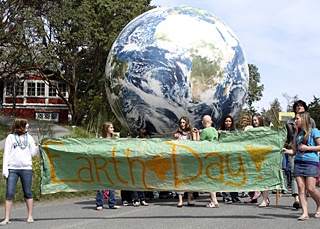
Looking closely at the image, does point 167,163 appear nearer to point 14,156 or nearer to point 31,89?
point 14,156

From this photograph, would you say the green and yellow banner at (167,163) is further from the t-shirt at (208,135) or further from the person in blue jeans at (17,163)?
the t-shirt at (208,135)

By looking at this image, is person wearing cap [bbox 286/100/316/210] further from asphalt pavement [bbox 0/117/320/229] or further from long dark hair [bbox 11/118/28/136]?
long dark hair [bbox 11/118/28/136]

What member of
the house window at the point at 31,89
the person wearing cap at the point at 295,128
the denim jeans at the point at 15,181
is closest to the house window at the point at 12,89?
the house window at the point at 31,89

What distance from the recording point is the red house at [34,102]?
4920cm

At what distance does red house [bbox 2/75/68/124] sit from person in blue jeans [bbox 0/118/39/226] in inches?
1651

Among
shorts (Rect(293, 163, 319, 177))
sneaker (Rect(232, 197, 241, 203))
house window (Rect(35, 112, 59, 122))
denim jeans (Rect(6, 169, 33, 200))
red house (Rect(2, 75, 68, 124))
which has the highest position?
red house (Rect(2, 75, 68, 124))

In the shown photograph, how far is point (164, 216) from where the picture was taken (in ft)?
26.3

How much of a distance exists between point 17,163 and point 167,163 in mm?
2133

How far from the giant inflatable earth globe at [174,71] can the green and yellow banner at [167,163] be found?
3.21 meters

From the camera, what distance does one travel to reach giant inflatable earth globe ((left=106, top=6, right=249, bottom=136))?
Result: 11.2 m

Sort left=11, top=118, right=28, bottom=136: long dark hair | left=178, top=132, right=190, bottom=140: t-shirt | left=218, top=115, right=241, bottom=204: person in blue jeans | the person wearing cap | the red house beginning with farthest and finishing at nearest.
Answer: the red house → left=218, top=115, right=241, bottom=204: person in blue jeans → left=178, top=132, right=190, bottom=140: t-shirt → the person wearing cap → left=11, top=118, right=28, bottom=136: long dark hair

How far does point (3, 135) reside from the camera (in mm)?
27828

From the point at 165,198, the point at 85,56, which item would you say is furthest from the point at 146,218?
the point at 85,56

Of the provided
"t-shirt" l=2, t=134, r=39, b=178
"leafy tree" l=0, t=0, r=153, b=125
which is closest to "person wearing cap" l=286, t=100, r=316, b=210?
"t-shirt" l=2, t=134, r=39, b=178
